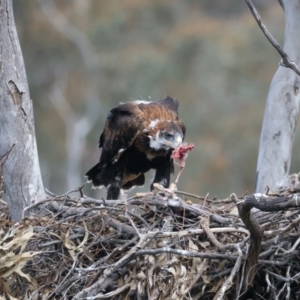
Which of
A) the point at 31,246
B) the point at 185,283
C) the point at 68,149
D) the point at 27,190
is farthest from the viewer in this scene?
the point at 68,149

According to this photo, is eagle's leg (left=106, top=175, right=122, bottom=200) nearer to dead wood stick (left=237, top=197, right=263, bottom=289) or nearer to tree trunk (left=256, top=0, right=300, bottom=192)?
tree trunk (left=256, top=0, right=300, bottom=192)

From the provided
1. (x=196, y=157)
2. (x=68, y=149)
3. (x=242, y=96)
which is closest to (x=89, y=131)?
(x=68, y=149)

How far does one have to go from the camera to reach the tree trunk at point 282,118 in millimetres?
6289

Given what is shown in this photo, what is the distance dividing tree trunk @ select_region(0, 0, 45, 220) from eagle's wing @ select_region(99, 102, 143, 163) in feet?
5.09

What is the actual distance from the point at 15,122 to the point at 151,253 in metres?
1.33

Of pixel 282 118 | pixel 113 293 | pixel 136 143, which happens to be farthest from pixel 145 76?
pixel 113 293

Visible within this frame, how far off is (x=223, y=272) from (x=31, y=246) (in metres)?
1.18

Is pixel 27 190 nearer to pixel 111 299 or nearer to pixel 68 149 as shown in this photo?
pixel 111 299

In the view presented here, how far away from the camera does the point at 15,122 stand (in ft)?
15.6

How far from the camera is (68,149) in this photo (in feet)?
65.8

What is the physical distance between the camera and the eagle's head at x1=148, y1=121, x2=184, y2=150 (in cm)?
618

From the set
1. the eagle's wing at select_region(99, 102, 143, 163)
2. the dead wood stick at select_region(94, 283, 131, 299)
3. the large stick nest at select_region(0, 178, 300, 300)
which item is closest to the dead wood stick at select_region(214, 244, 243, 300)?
the large stick nest at select_region(0, 178, 300, 300)

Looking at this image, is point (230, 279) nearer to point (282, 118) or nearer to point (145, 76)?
point (282, 118)

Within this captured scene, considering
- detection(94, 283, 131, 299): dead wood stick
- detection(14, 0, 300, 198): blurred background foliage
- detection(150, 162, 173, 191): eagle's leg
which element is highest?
detection(14, 0, 300, 198): blurred background foliage
